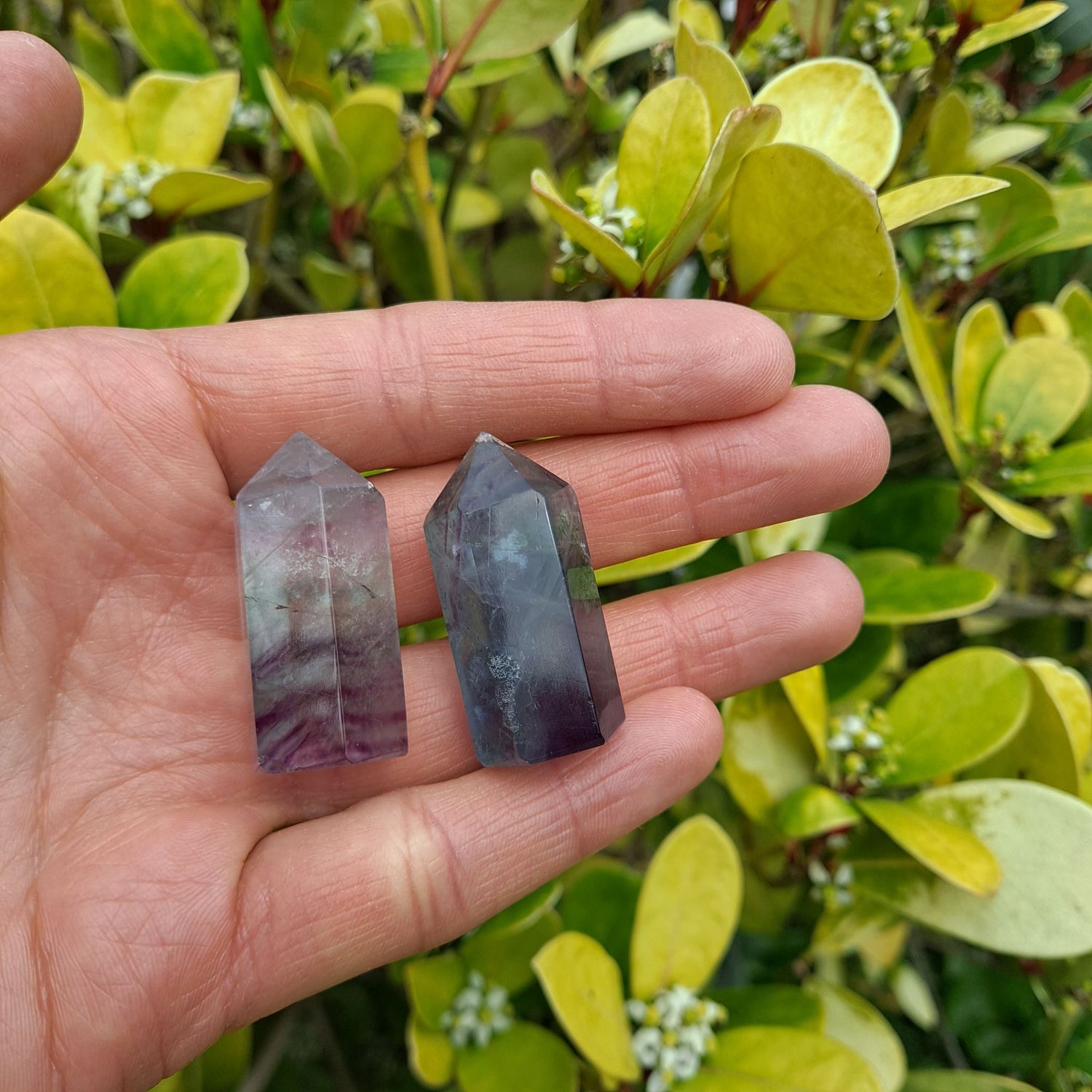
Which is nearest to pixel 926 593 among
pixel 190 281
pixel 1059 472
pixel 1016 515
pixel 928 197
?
pixel 1016 515

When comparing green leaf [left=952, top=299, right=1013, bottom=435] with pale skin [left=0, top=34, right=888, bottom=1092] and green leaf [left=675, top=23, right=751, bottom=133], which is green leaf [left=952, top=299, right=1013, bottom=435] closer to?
pale skin [left=0, top=34, right=888, bottom=1092]

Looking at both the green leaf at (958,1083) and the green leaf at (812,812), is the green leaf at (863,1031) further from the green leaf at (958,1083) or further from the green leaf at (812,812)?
the green leaf at (812,812)

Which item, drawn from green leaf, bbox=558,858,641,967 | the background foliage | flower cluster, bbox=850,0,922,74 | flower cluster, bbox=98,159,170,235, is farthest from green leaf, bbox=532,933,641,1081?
flower cluster, bbox=850,0,922,74

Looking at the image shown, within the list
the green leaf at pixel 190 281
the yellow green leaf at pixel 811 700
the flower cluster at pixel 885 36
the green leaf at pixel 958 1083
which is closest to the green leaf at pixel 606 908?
the yellow green leaf at pixel 811 700

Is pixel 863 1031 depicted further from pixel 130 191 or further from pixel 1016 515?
pixel 130 191

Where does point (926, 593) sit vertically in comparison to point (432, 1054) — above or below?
above

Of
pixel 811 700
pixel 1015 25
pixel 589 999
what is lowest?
pixel 589 999
